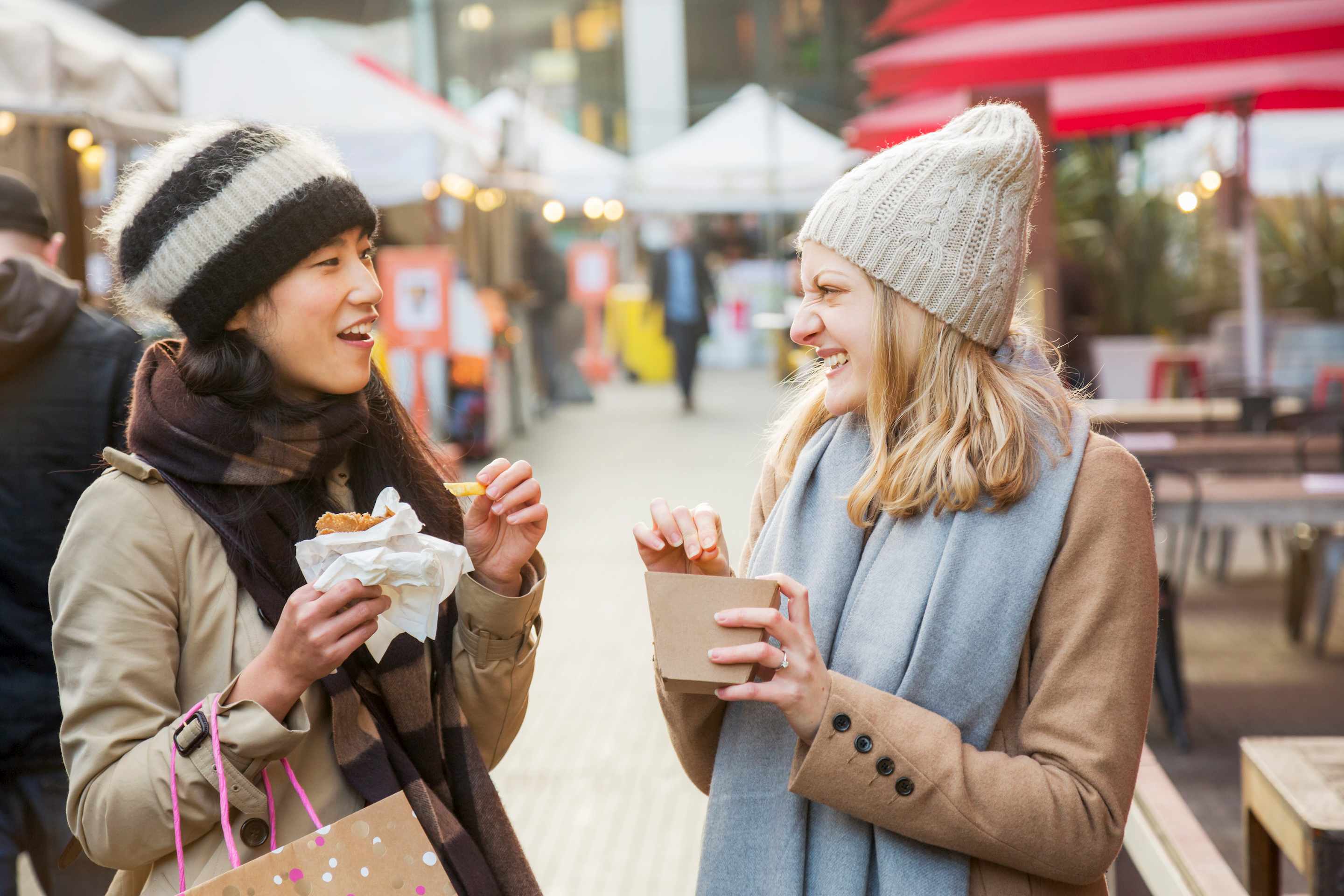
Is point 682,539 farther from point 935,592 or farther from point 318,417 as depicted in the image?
point 318,417

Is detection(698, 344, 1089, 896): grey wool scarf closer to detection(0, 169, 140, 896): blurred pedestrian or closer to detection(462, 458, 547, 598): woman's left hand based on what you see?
detection(462, 458, 547, 598): woman's left hand

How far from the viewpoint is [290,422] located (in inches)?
71.6

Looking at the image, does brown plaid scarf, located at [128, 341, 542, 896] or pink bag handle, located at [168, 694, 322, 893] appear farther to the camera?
brown plaid scarf, located at [128, 341, 542, 896]

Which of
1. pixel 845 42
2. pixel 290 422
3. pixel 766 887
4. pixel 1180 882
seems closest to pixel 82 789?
pixel 290 422

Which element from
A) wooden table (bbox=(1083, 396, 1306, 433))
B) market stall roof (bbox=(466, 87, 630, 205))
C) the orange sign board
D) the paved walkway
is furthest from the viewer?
the orange sign board

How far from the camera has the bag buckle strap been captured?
1573mm

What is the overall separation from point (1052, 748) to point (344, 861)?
88 centimetres

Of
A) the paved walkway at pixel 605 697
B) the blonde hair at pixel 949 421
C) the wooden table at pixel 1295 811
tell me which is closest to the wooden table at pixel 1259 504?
the paved walkway at pixel 605 697

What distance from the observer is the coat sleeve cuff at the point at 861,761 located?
63.4 inches

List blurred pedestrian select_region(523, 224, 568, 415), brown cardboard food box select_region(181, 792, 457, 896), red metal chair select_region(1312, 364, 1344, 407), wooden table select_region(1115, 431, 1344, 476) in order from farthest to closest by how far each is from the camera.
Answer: blurred pedestrian select_region(523, 224, 568, 415) < red metal chair select_region(1312, 364, 1344, 407) < wooden table select_region(1115, 431, 1344, 476) < brown cardboard food box select_region(181, 792, 457, 896)

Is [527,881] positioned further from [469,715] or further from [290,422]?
[290,422]

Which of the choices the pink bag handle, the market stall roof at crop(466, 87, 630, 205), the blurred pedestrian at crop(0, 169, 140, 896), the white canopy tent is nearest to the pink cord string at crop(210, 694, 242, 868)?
the pink bag handle

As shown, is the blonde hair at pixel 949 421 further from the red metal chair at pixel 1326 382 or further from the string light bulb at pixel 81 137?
the red metal chair at pixel 1326 382

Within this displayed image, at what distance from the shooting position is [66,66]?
19.1ft
